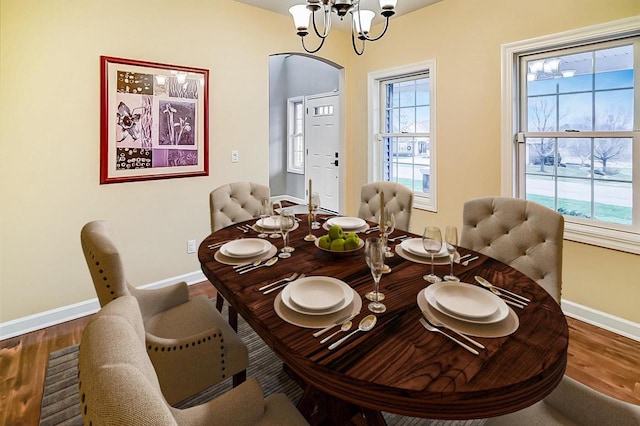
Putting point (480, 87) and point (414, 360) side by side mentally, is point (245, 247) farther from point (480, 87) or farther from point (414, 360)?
point (480, 87)

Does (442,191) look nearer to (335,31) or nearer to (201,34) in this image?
(335,31)

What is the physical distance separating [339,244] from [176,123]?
220cm

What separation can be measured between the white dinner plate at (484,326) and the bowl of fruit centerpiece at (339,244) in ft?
1.83

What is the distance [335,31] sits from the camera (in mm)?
4121

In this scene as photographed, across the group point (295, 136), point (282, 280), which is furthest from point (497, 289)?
point (295, 136)

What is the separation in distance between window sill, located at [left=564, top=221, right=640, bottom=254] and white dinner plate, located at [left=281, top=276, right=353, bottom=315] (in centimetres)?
228

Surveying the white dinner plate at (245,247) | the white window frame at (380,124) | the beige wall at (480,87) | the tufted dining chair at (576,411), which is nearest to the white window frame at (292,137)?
the white window frame at (380,124)

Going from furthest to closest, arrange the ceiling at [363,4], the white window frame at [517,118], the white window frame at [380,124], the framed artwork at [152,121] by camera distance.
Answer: the white window frame at [380,124]
the ceiling at [363,4]
the framed artwork at [152,121]
the white window frame at [517,118]

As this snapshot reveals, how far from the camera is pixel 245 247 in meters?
1.73

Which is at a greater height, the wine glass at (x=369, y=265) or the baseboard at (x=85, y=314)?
the wine glass at (x=369, y=265)

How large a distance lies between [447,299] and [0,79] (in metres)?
3.01

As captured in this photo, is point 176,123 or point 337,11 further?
point 176,123

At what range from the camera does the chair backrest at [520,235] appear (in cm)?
161

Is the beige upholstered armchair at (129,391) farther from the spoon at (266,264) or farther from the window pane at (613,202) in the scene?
the window pane at (613,202)
